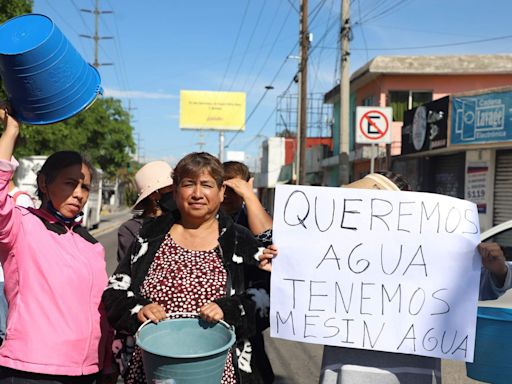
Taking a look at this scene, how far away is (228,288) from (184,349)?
307mm

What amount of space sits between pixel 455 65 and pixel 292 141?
24.2 m

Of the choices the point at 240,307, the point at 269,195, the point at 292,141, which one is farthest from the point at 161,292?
the point at 269,195

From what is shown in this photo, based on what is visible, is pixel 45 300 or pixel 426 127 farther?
pixel 426 127

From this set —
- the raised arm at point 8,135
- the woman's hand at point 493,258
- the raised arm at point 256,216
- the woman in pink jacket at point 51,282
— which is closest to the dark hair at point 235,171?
the raised arm at point 256,216

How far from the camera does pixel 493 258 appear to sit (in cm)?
217

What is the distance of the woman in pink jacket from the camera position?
205cm

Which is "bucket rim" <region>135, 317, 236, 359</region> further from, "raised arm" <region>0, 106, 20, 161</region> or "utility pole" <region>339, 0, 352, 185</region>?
"utility pole" <region>339, 0, 352, 185</region>

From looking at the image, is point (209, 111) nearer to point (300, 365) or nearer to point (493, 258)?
point (300, 365)

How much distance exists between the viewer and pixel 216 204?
227cm

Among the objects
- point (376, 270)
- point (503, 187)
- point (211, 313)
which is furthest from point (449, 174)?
point (211, 313)

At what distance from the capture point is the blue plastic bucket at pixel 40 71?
1917mm

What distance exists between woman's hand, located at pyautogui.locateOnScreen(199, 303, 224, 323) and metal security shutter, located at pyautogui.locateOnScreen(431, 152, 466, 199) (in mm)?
13182

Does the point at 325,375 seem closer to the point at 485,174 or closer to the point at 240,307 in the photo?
the point at 240,307

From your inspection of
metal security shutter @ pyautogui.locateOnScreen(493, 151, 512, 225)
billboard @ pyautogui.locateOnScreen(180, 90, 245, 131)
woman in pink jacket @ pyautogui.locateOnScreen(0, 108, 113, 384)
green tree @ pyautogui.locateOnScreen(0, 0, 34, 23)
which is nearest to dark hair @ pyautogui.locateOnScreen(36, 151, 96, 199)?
woman in pink jacket @ pyautogui.locateOnScreen(0, 108, 113, 384)
